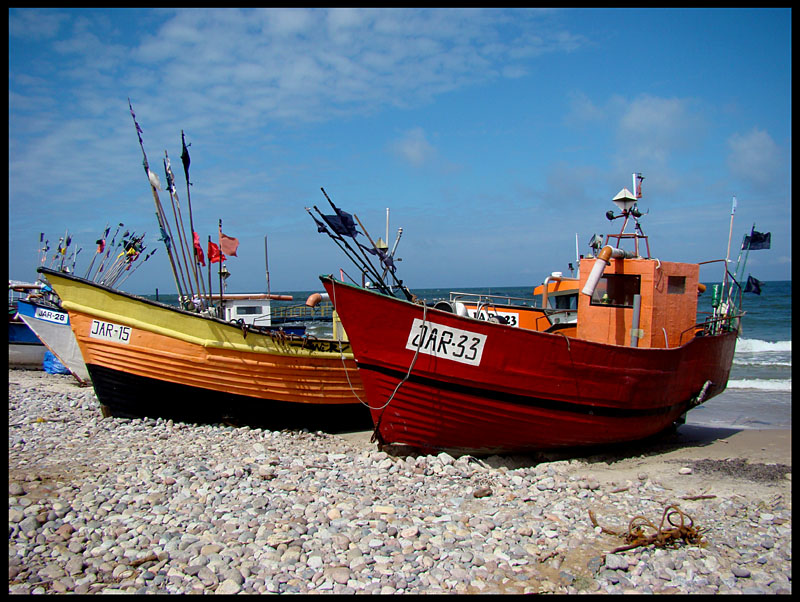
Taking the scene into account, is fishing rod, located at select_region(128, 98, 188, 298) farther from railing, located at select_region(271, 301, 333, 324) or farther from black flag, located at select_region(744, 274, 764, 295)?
black flag, located at select_region(744, 274, 764, 295)

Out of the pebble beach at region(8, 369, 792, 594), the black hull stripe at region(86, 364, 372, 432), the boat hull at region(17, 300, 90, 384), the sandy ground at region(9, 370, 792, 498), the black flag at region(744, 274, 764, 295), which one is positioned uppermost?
the black flag at region(744, 274, 764, 295)

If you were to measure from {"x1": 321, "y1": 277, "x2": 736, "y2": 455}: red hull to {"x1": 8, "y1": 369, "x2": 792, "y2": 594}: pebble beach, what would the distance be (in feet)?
1.57

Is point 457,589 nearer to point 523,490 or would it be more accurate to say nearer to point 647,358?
point 523,490

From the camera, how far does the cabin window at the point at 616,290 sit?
1030 cm

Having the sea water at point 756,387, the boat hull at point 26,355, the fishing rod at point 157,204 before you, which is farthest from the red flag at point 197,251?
the boat hull at point 26,355

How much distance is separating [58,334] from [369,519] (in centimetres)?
1379

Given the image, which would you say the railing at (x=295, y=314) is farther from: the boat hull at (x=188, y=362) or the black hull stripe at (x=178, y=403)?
the black hull stripe at (x=178, y=403)

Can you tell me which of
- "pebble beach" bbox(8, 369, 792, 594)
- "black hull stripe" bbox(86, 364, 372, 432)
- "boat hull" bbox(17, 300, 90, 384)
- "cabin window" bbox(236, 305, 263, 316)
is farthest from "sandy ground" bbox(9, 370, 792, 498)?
"boat hull" bbox(17, 300, 90, 384)

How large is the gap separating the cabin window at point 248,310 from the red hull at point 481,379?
36.3 ft

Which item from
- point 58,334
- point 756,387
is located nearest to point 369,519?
point 58,334

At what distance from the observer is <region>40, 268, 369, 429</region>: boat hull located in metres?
10.3

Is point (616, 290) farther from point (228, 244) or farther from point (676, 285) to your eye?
point (228, 244)

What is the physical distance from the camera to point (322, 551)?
5336 millimetres

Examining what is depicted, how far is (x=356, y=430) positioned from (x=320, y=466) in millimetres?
3574
